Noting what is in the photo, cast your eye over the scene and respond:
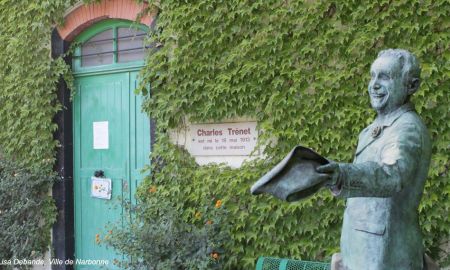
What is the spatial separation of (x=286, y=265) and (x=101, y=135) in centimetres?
290

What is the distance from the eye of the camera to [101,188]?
6316mm

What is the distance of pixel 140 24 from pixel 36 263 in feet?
9.85

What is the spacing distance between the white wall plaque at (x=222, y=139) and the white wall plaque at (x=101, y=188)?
4.08 feet

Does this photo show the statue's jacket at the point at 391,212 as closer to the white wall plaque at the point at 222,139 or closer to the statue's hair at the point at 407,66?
the statue's hair at the point at 407,66

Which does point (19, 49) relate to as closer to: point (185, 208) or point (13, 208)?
point (13, 208)

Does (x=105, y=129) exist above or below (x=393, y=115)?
above

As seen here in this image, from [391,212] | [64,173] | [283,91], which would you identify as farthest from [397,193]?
[64,173]

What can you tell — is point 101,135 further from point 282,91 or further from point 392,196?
point 392,196

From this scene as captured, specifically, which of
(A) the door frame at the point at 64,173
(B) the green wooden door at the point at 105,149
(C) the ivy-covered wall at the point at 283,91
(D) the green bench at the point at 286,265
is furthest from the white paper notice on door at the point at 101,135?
(D) the green bench at the point at 286,265

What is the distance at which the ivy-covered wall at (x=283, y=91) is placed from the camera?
434cm

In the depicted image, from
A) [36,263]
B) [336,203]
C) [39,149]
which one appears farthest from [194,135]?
[36,263]

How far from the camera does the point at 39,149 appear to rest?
21.2 feet

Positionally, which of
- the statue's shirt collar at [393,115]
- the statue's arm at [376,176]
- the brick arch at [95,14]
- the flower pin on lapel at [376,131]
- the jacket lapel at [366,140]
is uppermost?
the brick arch at [95,14]

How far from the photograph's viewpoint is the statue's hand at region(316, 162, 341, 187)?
5.55 feet
